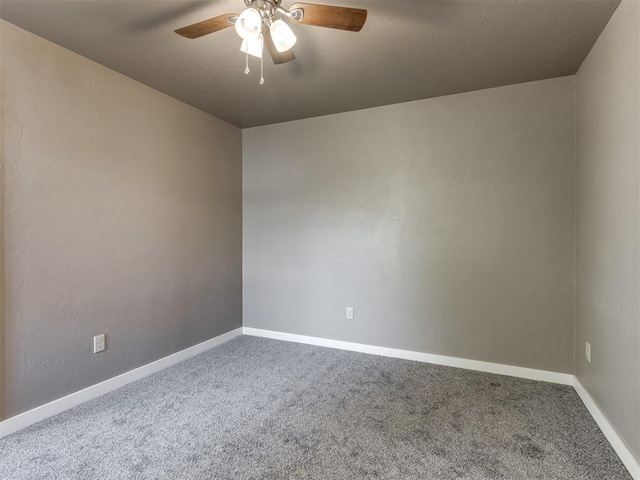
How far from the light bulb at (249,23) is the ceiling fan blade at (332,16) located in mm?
170

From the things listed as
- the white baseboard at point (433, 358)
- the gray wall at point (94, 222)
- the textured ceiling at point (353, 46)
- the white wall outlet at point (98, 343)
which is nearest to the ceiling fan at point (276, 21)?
the textured ceiling at point (353, 46)

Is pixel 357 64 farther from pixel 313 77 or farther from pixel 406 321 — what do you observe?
pixel 406 321

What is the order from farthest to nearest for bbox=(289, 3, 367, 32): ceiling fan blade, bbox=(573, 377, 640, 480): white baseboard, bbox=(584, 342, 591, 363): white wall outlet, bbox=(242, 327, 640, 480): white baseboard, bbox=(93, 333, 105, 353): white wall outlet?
bbox=(93, 333, 105, 353): white wall outlet
bbox=(584, 342, 591, 363): white wall outlet
bbox=(242, 327, 640, 480): white baseboard
bbox=(573, 377, 640, 480): white baseboard
bbox=(289, 3, 367, 32): ceiling fan blade

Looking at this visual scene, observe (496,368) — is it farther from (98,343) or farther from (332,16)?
(98,343)

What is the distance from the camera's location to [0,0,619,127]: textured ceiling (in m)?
1.76

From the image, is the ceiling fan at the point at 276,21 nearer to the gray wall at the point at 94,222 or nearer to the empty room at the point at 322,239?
the empty room at the point at 322,239

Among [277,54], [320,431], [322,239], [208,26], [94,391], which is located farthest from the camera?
[322,239]

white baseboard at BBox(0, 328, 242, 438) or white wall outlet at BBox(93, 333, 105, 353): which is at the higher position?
white wall outlet at BBox(93, 333, 105, 353)

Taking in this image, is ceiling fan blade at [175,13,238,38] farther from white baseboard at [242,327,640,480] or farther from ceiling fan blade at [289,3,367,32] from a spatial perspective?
white baseboard at [242,327,640,480]

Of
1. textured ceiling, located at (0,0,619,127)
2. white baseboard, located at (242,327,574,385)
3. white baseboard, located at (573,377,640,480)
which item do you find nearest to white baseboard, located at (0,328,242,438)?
white baseboard, located at (242,327,574,385)

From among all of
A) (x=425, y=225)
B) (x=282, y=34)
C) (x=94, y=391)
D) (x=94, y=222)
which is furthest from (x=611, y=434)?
(x=94, y=222)

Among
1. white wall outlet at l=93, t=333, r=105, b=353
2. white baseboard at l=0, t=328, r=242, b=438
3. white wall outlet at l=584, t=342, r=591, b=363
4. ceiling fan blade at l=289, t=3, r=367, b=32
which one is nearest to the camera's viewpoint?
ceiling fan blade at l=289, t=3, r=367, b=32

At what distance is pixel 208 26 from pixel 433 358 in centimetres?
293

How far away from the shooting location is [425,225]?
2.96 metres
